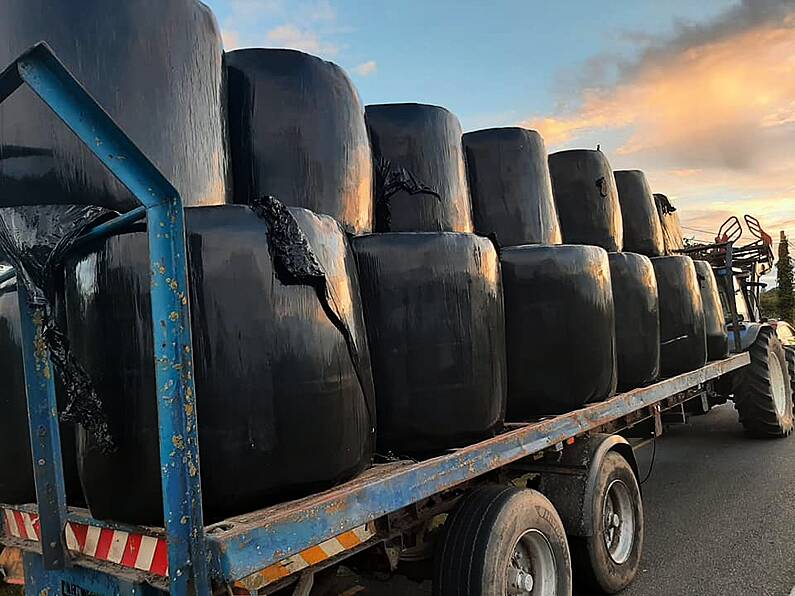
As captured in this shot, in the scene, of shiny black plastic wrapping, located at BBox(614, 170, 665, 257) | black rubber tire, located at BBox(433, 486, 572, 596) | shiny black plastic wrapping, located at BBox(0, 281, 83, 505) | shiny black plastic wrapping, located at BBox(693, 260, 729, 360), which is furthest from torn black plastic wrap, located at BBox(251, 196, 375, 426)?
shiny black plastic wrapping, located at BBox(693, 260, 729, 360)

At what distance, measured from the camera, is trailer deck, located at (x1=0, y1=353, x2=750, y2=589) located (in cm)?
196

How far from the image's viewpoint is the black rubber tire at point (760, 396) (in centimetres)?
831

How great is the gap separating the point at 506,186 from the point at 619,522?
2.14 meters

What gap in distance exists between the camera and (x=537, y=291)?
145 inches

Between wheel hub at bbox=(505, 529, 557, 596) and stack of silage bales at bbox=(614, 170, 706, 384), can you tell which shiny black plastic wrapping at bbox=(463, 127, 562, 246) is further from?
stack of silage bales at bbox=(614, 170, 706, 384)

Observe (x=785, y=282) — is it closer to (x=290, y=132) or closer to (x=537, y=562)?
(x=537, y=562)

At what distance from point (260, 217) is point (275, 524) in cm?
91

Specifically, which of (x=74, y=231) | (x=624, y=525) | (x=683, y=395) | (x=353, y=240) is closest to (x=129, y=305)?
(x=74, y=231)

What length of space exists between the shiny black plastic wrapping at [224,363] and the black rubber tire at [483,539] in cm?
104

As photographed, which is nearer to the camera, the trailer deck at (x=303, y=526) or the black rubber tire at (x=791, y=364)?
the trailer deck at (x=303, y=526)

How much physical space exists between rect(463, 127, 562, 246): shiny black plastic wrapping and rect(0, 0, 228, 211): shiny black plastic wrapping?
1.98 meters

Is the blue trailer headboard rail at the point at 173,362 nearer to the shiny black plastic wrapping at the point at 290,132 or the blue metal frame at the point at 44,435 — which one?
the blue metal frame at the point at 44,435

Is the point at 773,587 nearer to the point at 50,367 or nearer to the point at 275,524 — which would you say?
the point at 275,524

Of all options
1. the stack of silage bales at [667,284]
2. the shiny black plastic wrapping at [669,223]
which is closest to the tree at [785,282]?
the shiny black plastic wrapping at [669,223]
